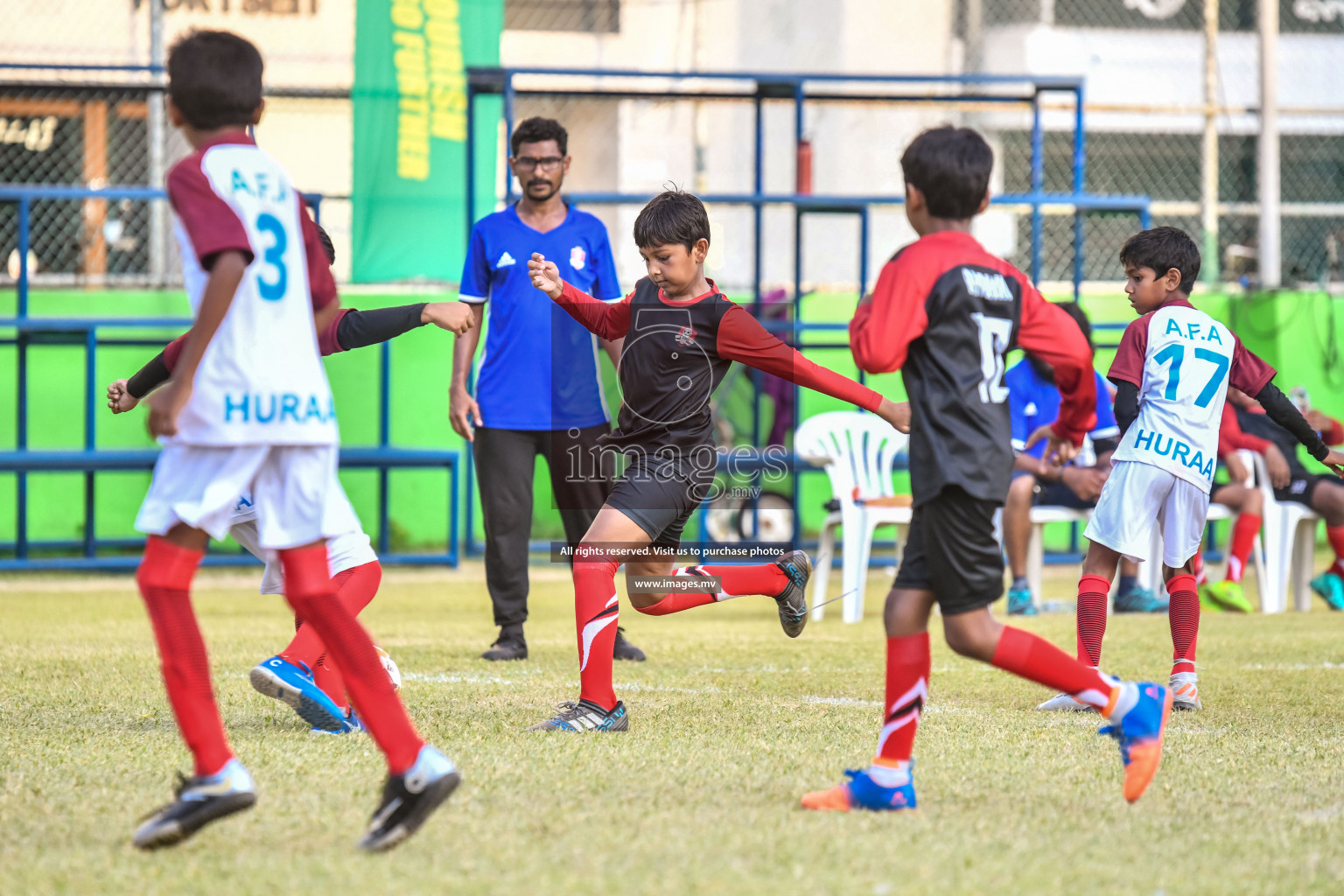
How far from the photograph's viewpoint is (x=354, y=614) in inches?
166

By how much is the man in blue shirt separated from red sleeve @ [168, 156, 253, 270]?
2888 millimetres

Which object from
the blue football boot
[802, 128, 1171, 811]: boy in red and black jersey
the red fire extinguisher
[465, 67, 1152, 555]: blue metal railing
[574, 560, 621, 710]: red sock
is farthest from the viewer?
the red fire extinguisher

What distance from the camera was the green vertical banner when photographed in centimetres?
933

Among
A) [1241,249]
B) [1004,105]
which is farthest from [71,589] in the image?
[1241,249]

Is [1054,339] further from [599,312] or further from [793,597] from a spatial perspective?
[793,597]

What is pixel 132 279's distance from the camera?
11.1m

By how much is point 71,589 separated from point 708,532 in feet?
14.6

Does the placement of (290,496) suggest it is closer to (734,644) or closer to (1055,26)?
(734,644)

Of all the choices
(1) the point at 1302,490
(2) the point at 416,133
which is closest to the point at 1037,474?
(1) the point at 1302,490

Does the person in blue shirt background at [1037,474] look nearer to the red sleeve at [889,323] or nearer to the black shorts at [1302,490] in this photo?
the black shorts at [1302,490]

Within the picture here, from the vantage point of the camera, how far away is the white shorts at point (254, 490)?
292cm

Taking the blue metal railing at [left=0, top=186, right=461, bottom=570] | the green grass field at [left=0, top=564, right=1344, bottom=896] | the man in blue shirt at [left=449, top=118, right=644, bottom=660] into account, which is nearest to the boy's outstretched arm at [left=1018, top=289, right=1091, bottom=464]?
the green grass field at [left=0, top=564, right=1344, bottom=896]

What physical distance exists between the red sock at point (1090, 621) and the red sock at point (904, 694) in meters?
1.75

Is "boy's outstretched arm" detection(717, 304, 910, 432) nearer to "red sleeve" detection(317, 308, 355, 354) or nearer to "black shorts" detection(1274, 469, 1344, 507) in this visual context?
"red sleeve" detection(317, 308, 355, 354)
